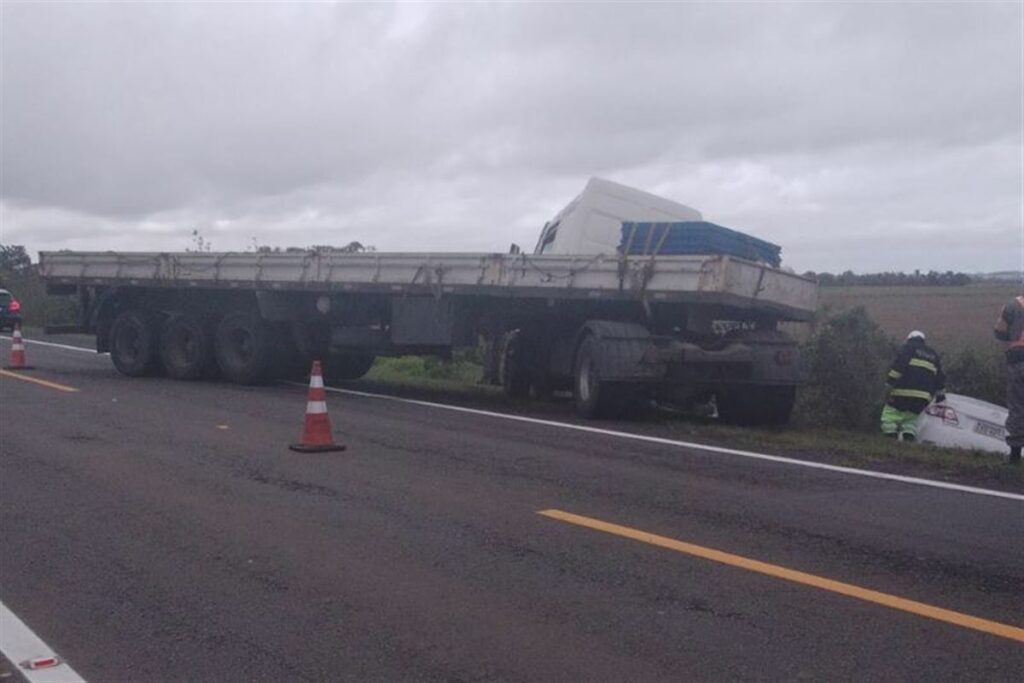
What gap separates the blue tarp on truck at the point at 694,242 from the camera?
1498 cm

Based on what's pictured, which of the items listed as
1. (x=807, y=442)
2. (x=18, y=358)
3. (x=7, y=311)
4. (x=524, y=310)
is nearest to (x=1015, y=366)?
Result: (x=807, y=442)

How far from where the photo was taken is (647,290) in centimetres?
1447

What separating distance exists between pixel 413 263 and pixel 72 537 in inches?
369

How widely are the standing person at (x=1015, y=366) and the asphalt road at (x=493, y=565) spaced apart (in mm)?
1977

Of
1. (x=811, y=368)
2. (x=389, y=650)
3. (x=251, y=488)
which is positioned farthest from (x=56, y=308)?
(x=389, y=650)

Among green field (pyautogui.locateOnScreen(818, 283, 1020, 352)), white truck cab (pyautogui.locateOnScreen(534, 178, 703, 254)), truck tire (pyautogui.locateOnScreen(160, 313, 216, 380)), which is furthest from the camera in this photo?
truck tire (pyautogui.locateOnScreen(160, 313, 216, 380))

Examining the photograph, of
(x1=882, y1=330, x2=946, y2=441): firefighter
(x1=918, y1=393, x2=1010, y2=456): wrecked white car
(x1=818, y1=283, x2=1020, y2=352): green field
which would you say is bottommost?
(x1=918, y1=393, x2=1010, y2=456): wrecked white car

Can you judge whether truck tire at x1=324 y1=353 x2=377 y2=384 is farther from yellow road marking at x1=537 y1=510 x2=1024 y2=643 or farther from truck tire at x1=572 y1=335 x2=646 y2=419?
yellow road marking at x1=537 y1=510 x2=1024 y2=643

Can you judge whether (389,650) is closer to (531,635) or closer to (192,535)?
(531,635)

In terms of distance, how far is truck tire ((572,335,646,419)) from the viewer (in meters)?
14.5

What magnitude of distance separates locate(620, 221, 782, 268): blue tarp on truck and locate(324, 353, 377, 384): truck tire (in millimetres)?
6322

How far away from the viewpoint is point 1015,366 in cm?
1186

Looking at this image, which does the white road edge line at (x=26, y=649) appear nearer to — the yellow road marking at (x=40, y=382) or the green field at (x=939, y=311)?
the yellow road marking at (x=40, y=382)

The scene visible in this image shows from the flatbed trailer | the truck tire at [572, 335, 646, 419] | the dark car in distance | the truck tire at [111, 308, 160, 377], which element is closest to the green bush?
the flatbed trailer
